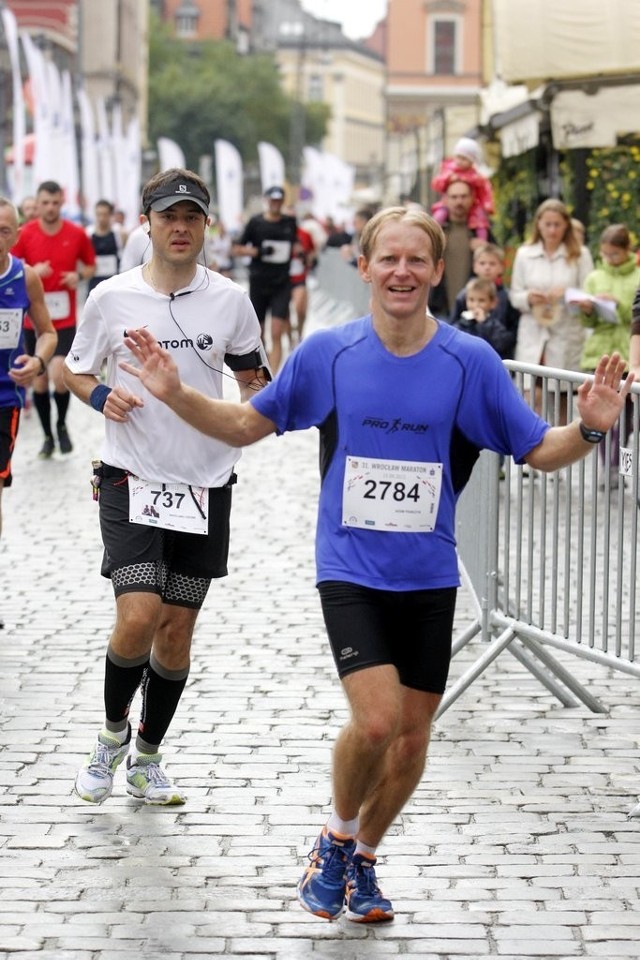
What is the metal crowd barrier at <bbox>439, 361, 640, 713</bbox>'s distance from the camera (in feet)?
21.0

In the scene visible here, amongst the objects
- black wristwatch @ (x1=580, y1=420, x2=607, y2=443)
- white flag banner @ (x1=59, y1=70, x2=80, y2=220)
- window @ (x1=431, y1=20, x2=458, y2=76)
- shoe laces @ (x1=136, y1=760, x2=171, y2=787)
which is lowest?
shoe laces @ (x1=136, y1=760, x2=171, y2=787)

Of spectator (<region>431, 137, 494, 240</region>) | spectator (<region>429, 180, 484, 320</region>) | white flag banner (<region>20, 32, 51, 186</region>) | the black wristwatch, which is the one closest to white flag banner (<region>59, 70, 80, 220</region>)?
white flag banner (<region>20, 32, 51, 186</region>)

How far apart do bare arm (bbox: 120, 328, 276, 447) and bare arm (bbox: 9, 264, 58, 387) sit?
11.2 ft

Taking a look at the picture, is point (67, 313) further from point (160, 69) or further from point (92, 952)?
point (160, 69)

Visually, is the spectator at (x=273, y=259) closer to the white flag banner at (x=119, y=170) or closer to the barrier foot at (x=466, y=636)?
the barrier foot at (x=466, y=636)

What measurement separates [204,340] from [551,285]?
7.88 m

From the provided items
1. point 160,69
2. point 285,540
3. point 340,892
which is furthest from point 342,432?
point 160,69

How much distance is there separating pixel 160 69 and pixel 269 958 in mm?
120700

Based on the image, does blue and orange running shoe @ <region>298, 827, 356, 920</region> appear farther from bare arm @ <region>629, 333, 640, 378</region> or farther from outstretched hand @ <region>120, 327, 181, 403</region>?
bare arm @ <region>629, 333, 640, 378</region>

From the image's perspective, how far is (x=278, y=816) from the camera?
5.75 meters

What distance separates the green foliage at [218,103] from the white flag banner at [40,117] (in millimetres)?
68133

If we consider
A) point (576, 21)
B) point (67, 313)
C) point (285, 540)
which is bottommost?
point (285, 540)

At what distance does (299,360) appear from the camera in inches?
188

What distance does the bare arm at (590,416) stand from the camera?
4.65 metres
